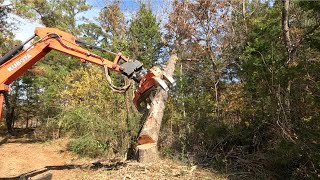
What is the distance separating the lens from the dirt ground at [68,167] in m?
6.91

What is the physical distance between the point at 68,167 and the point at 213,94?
827 centimetres

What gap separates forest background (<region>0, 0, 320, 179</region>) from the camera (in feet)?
21.9

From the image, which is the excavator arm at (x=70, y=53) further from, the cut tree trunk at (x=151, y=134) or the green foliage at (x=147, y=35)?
the green foliage at (x=147, y=35)

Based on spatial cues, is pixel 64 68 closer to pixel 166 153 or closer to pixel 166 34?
pixel 166 34

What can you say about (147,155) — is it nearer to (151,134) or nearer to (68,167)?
(151,134)

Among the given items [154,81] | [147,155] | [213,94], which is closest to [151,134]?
[147,155]

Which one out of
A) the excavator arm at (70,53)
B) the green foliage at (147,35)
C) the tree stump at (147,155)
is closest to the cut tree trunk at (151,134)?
the tree stump at (147,155)

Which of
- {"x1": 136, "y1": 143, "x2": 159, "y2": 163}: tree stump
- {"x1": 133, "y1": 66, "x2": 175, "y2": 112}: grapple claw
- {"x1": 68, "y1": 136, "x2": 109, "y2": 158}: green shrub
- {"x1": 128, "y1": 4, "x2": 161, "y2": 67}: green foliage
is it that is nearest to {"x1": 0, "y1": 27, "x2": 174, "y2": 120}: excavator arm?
{"x1": 133, "y1": 66, "x2": 175, "y2": 112}: grapple claw

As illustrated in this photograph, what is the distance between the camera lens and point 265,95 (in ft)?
25.9

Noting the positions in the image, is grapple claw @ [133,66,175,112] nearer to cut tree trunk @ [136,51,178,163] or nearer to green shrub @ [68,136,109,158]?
cut tree trunk @ [136,51,178,163]

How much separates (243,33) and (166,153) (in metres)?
9.05

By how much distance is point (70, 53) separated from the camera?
21.9 ft

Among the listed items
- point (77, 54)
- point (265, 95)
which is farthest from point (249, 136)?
point (77, 54)

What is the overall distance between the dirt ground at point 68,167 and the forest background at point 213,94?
0.64m
